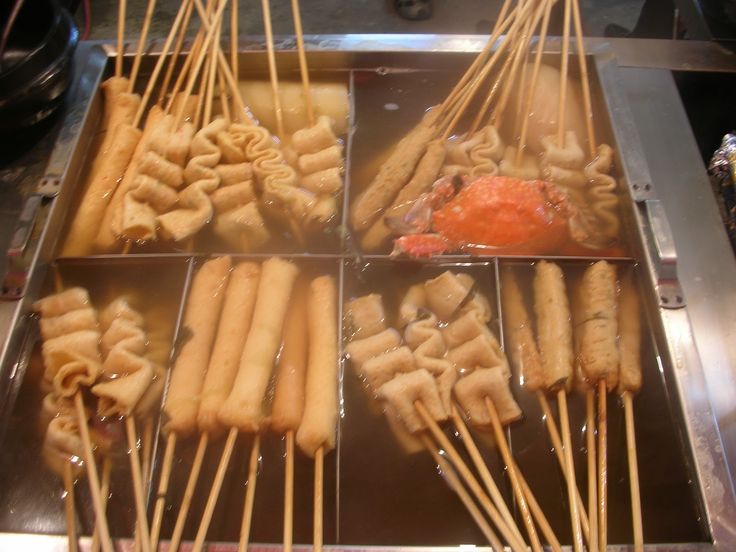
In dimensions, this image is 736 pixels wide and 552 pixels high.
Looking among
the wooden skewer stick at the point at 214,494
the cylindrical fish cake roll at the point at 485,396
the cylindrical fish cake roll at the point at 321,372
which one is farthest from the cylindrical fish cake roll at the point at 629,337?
the wooden skewer stick at the point at 214,494

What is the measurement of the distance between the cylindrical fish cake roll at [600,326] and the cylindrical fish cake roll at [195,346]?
62.4 inches

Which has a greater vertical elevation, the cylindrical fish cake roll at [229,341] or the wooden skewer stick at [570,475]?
the cylindrical fish cake roll at [229,341]

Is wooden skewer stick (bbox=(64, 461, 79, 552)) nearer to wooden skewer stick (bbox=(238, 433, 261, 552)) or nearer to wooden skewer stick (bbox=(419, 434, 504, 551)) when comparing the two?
wooden skewer stick (bbox=(238, 433, 261, 552))

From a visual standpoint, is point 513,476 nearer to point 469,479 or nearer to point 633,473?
point 469,479

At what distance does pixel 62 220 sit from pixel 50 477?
1242 millimetres

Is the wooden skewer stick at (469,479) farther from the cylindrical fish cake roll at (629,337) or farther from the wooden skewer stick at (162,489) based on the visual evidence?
the wooden skewer stick at (162,489)

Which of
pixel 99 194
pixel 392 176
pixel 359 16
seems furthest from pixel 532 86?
pixel 359 16

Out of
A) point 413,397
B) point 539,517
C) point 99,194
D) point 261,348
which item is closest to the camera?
point 539,517

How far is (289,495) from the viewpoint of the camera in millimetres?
1904

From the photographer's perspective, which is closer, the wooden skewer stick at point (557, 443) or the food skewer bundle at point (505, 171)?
the wooden skewer stick at point (557, 443)

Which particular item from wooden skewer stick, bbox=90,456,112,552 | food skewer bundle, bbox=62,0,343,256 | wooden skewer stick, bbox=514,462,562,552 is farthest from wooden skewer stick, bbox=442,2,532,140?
wooden skewer stick, bbox=90,456,112,552

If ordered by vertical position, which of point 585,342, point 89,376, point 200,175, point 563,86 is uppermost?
point 200,175

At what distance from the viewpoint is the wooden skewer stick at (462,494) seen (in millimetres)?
1862

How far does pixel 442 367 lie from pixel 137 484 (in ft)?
3.97
